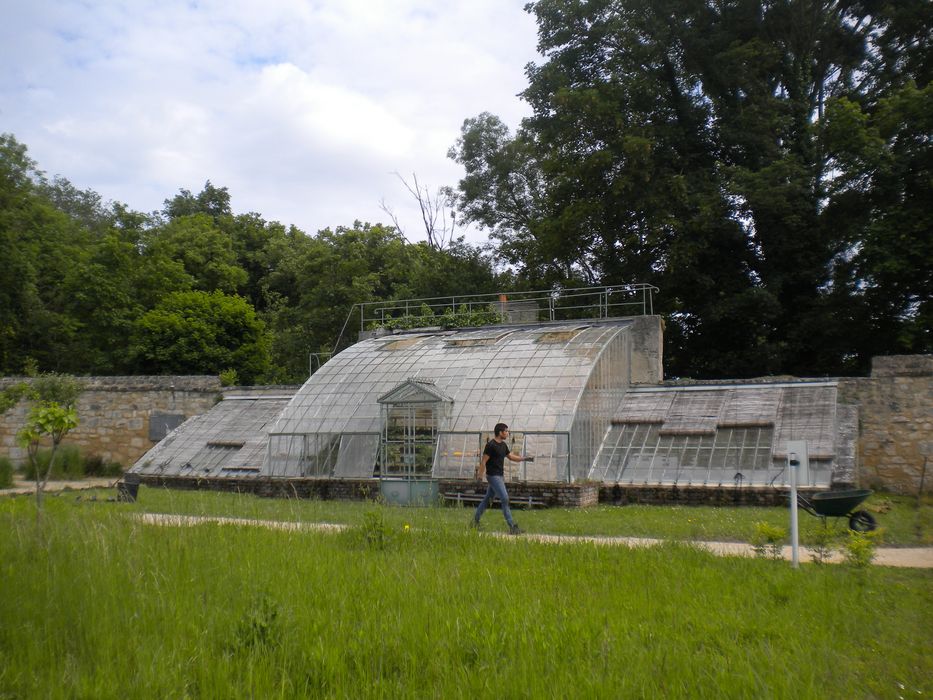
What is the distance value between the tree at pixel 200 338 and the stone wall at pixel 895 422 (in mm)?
22793

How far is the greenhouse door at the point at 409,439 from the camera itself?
17.5m

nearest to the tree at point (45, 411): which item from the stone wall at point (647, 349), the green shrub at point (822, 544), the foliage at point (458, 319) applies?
the green shrub at point (822, 544)

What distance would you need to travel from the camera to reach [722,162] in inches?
1053

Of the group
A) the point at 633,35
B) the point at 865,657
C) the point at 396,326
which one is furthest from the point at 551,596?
the point at 633,35

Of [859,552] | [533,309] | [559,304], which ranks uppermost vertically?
[559,304]

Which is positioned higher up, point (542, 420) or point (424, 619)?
point (542, 420)

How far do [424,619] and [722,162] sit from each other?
2389cm

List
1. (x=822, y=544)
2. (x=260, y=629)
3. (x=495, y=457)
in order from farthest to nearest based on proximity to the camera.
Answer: (x=495, y=457) < (x=822, y=544) < (x=260, y=629)

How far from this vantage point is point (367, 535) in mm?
8875

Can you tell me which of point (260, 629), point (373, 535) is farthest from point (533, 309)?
point (260, 629)

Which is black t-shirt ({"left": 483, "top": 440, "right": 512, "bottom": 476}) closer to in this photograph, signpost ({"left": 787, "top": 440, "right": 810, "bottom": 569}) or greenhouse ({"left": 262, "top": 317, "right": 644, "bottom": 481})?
signpost ({"left": 787, "top": 440, "right": 810, "bottom": 569})

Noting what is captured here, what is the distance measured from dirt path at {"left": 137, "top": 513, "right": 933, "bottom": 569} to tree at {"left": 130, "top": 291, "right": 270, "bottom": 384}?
2202 cm

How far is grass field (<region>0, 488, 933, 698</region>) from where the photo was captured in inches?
189

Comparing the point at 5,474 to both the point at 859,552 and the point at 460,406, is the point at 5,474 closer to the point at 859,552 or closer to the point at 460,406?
the point at 460,406
